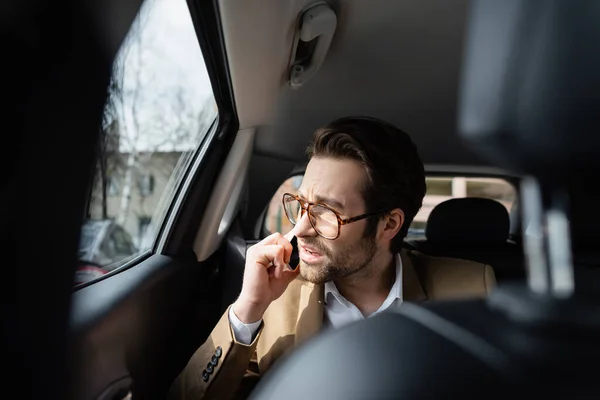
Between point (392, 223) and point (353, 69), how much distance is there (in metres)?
0.74

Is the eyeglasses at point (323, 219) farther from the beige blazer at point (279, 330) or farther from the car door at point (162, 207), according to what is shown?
the car door at point (162, 207)

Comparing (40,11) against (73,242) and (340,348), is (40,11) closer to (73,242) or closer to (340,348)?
(73,242)

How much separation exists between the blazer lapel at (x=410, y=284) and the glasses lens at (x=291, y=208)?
1.38ft

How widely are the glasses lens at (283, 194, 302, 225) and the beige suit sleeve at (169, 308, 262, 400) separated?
0.46 m

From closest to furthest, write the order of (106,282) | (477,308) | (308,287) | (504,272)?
(477,308), (106,282), (308,287), (504,272)

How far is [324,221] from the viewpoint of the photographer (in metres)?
1.95

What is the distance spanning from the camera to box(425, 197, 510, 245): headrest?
2.85m

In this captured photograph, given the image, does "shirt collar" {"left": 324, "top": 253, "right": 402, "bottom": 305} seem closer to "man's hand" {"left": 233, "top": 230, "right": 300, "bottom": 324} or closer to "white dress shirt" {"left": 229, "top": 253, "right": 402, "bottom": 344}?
"white dress shirt" {"left": 229, "top": 253, "right": 402, "bottom": 344}

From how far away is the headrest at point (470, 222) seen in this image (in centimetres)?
285

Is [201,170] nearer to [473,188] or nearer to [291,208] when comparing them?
[291,208]

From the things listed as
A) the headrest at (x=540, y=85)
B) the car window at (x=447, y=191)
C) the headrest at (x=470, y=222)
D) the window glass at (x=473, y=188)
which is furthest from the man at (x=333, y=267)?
the headrest at (x=540, y=85)

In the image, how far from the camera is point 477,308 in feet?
2.28

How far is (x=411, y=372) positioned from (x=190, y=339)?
1.92m

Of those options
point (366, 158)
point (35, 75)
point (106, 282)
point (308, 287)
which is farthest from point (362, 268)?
point (35, 75)
